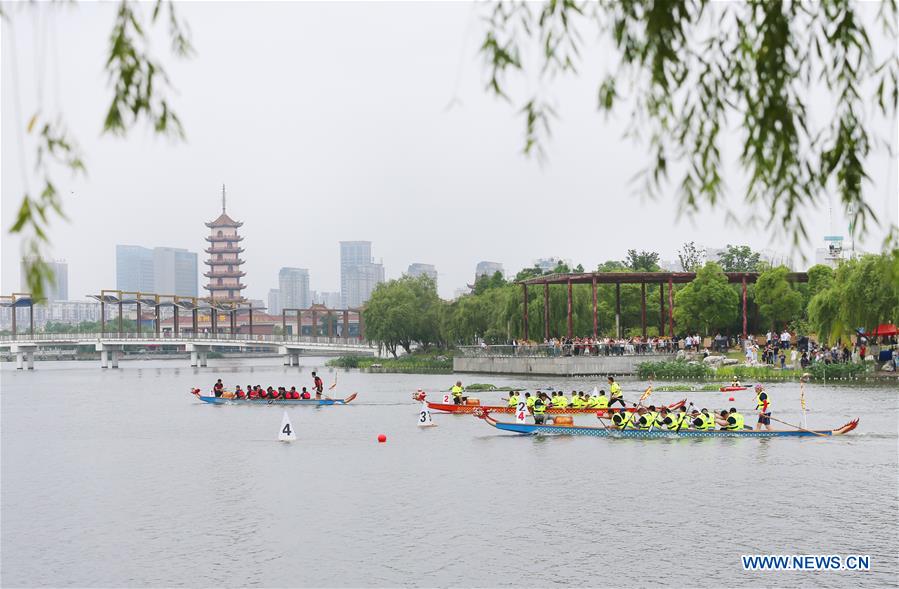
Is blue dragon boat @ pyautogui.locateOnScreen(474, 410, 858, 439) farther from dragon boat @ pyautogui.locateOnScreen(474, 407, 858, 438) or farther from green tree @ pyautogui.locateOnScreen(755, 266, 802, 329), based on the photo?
green tree @ pyautogui.locateOnScreen(755, 266, 802, 329)

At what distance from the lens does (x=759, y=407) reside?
93.2 feet

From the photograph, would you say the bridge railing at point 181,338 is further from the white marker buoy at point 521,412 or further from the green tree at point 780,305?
the white marker buoy at point 521,412

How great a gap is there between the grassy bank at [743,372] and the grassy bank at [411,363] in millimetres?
24276

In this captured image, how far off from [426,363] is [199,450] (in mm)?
50708

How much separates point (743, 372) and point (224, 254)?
146m

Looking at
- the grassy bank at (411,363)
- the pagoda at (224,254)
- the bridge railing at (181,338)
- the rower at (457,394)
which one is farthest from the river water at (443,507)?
the pagoda at (224,254)

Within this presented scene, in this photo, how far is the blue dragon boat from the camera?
28.7 meters

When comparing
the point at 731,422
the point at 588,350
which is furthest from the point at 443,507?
the point at 588,350

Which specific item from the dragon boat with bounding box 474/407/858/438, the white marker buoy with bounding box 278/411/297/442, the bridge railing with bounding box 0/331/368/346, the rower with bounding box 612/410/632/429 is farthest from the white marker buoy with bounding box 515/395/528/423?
the bridge railing with bounding box 0/331/368/346

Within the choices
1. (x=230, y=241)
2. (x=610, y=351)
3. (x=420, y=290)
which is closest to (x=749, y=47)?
(x=610, y=351)

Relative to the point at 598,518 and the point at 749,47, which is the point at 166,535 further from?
the point at 749,47

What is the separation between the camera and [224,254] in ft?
607

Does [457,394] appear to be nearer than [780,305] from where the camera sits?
Yes

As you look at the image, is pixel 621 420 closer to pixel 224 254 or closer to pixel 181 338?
pixel 181 338
